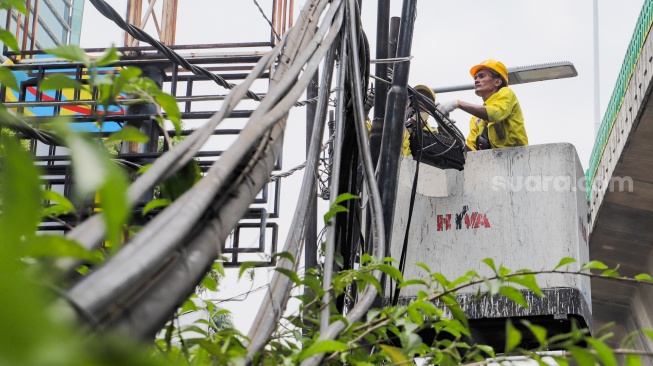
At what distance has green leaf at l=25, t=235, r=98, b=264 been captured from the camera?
65cm

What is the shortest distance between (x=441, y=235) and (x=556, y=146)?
1016 mm

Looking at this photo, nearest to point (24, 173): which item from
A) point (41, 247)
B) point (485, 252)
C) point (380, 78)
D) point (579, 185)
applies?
point (41, 247)

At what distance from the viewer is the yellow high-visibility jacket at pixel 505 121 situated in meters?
7.00

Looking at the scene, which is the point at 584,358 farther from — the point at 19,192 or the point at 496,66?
the point at 496,66

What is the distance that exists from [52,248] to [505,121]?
6.62m

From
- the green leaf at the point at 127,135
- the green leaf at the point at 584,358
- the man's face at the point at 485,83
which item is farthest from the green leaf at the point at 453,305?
the man's face at the point at 485,83

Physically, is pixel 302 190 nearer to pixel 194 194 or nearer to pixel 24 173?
pixel 194 194

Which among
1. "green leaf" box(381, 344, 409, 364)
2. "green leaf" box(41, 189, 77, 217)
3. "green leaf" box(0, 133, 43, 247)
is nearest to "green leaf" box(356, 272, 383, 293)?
"green leaf" box(381, 344, 409, 364)

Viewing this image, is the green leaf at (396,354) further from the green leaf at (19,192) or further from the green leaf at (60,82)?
the green leaf at (19,192)

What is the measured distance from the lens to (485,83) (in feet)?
25.3

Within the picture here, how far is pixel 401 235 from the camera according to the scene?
A: 636 centimetres

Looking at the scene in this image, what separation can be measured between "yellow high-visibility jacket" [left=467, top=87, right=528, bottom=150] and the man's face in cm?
47

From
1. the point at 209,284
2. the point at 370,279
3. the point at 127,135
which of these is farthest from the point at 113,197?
the point at 370,279

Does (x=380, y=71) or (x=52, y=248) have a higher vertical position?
(x=380, y=71)
